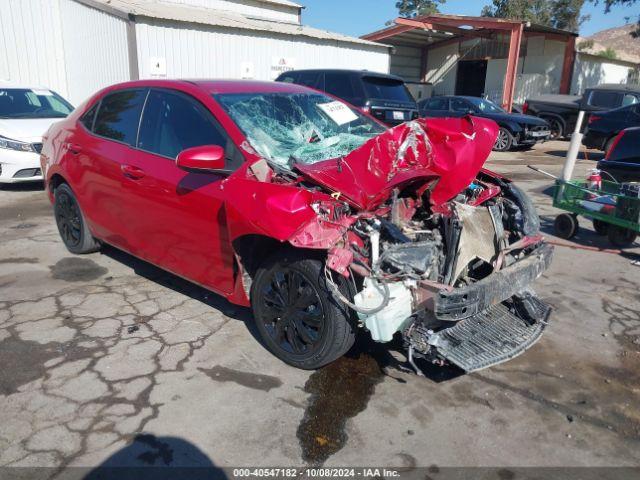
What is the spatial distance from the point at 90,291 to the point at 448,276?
10.3 ft

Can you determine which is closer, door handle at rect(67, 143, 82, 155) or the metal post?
door handle at rect(67, 143, 82, 155)

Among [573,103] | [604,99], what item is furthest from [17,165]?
[573,103]

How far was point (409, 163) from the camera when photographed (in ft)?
11.1

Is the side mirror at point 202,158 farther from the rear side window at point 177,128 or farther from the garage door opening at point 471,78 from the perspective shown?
the garage door opening at point 471,78

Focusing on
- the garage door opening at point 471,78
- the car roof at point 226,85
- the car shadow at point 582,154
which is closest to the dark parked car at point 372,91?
the car shadow at point 582,154

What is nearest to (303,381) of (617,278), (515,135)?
(617,278)

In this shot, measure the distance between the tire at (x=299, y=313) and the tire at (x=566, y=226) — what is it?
4.43 meters

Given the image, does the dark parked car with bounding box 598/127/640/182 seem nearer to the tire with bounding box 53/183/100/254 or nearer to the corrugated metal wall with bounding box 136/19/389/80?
the tire with bounding box 53/183/100/254

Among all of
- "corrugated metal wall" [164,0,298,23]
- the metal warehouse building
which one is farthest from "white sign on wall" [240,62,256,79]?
"corrugated metal wall" [164,0,298,23]

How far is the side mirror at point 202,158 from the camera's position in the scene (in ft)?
11.0

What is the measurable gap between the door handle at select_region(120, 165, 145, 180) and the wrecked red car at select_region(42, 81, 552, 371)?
13 mm

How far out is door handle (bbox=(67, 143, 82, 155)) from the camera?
482cm

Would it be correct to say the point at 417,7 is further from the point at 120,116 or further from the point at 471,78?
the point at 120,116

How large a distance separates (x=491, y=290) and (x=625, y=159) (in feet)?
16.6
